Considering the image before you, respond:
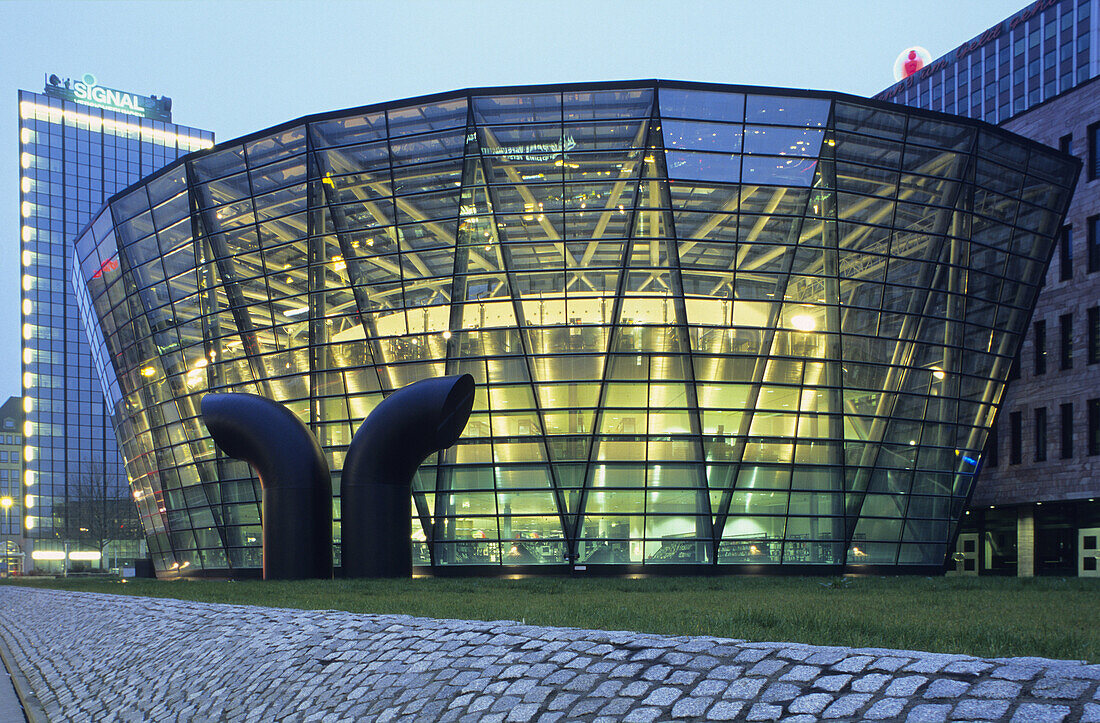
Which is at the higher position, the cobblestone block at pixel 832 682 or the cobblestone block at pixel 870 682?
the cobblestone block at pixel 870 682

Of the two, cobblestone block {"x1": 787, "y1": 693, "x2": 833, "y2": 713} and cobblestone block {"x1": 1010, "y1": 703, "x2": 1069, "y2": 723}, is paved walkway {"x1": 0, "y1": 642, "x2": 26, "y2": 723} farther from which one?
cobblestone block {"x1": 1010, "y1": 703, "x2": 1069, "y2": 723}

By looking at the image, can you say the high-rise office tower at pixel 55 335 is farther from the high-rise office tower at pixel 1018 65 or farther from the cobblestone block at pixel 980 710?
the cobblestone block at pixel 980 710

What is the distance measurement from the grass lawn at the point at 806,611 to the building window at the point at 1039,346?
81.4ft

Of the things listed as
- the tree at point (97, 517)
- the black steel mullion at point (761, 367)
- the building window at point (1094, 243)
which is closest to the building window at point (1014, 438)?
the building window at point (1094, 243)

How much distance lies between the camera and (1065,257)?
133 feet

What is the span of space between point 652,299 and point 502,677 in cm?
2345

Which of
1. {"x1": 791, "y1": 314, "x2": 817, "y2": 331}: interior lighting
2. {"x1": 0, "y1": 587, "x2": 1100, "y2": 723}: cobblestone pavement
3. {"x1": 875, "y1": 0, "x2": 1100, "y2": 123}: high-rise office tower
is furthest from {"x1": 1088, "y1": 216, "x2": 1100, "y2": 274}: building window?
{"x1": 875, "y1": 0, "x2": 1100, "y2": 123}: high-rise office tower

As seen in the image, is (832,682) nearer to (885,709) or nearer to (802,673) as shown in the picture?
(802,673)

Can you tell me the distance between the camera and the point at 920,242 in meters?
32.2

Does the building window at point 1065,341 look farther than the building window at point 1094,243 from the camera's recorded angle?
Yes

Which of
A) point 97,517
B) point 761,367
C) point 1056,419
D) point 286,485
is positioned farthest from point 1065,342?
point 97,517

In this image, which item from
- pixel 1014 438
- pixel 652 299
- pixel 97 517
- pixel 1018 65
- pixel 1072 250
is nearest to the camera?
pixel 652 299

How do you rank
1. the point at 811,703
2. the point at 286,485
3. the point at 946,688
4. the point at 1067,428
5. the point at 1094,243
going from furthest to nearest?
the point at 1067,428 → the point at 1094,243 → the point at 286,485 → the point at 811,703 → the point at 946,688

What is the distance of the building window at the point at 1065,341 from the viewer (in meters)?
40.2
